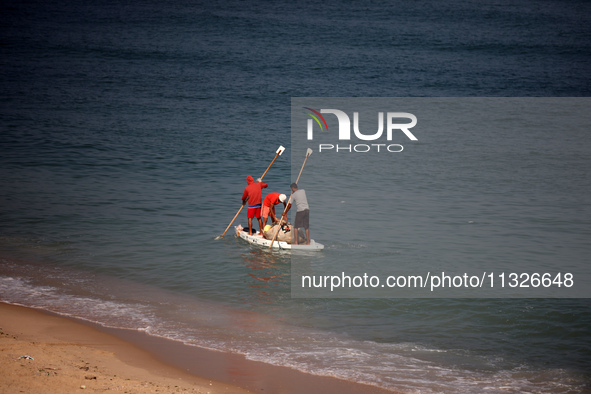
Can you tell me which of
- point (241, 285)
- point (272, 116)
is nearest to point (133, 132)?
point (272, 116)

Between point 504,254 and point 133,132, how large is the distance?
1907cm

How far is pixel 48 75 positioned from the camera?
38562 mm

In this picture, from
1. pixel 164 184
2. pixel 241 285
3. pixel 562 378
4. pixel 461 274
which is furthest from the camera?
pixel 164 184

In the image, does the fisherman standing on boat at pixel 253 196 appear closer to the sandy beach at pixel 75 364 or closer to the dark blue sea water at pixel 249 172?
the dark blue sea water at pixel 249 172

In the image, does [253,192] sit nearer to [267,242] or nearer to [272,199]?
[272,199]

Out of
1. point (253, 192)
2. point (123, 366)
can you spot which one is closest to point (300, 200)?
point (253, 192)

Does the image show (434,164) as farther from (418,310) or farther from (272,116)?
(418,310)

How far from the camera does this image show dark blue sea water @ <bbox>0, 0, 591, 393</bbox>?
11406 millimetres

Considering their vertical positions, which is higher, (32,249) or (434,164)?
(434,164)

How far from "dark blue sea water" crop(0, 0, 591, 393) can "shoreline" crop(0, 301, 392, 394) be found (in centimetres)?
45

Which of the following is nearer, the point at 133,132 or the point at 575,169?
the point at 575,169

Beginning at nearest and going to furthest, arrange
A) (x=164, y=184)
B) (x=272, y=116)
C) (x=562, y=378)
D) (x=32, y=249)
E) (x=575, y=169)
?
(x=562, y=378) < (x=32, y=249) < (x=164, y=184) < (x=575, y=169) < (x=272, y=116)

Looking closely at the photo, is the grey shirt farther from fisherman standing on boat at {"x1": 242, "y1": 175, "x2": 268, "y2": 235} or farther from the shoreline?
the shoreline

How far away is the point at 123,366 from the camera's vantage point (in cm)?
938
